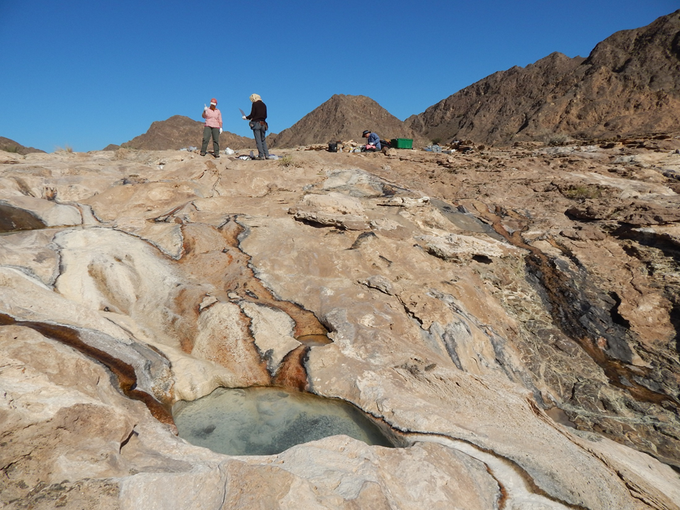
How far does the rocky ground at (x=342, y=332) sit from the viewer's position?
2.23 metres

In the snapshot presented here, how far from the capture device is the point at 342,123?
25750mm

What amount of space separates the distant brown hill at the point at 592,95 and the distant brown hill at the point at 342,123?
457cm

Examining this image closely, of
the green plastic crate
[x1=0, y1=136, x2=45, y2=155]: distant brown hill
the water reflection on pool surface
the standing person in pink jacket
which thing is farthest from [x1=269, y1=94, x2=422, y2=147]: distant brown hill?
the water reflection on pool surface

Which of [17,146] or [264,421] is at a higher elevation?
[17,146]

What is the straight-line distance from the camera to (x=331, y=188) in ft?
27.2

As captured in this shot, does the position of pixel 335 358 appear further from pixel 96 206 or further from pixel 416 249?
pixel 96 206

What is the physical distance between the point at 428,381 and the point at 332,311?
1.35 metres

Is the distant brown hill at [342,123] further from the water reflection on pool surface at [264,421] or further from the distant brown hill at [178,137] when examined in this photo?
the water reflection on pool surface at [264,421]

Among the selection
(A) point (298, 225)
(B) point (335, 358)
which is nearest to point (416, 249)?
(A) point (298, 225)

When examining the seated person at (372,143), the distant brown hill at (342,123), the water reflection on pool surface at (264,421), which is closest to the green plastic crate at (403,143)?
the seated person at (372,143)

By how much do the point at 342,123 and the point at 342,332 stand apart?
939 inches

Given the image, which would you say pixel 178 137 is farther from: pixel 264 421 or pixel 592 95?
pixel 592 95

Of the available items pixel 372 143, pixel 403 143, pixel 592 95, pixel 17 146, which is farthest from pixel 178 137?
pixel 592 95

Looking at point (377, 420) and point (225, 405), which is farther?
point (225, 405)
